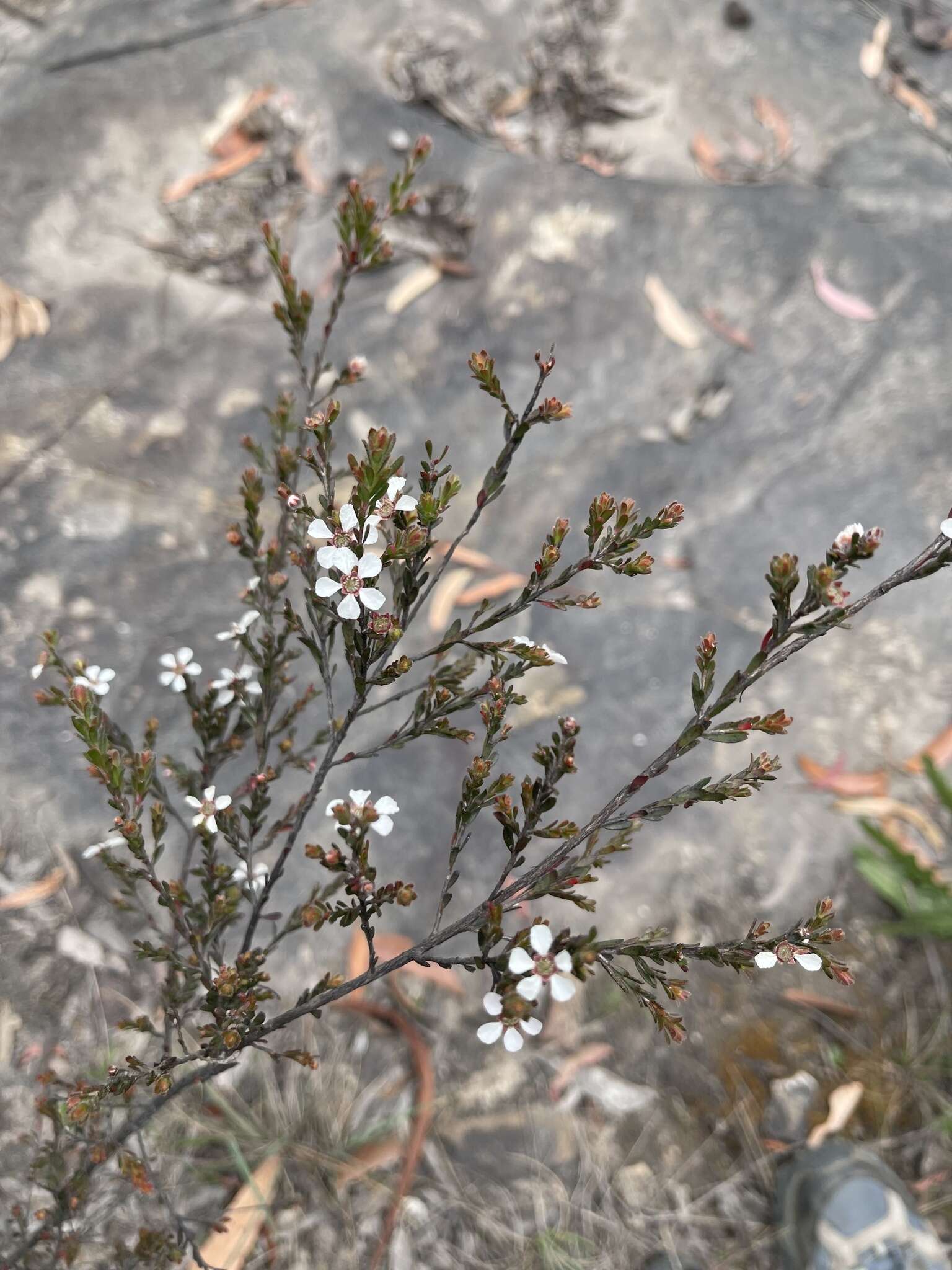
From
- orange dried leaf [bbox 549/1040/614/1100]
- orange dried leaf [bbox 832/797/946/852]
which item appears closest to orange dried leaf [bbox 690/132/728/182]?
orange dried leaf [bbox 832/797/946/852]

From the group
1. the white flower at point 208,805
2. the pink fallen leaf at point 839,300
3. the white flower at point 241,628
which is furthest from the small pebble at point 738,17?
the white flower at point 208,805

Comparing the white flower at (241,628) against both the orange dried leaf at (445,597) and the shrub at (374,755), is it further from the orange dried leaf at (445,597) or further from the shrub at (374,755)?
the orange dried leaf at (445,597)

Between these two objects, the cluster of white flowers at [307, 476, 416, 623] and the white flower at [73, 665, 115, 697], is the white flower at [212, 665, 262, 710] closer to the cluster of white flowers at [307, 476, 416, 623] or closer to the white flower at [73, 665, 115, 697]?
the white flower at [73, 665, 115, 697]

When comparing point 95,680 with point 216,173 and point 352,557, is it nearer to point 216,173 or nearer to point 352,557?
point 352,557

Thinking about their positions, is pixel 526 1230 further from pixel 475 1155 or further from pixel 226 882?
pixel 226 882

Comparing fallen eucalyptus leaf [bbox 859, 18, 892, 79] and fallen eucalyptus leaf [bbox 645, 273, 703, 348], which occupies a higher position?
fallen eucalyptus leaf [bbox 859, 18, 892, 79]

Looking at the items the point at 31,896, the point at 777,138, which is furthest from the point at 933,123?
the point at 31,896
